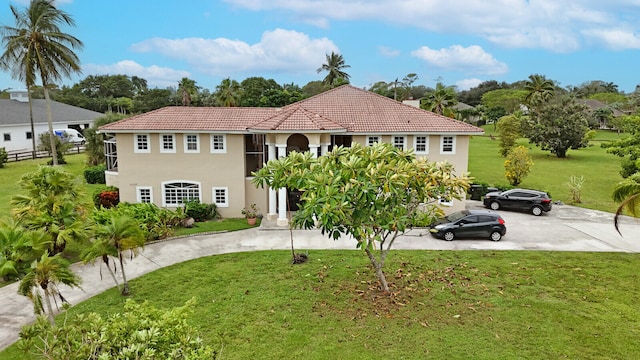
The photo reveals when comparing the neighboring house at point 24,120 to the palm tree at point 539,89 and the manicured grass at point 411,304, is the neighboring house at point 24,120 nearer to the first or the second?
the manicured grass at point 411,304

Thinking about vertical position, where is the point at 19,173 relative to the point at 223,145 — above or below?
below

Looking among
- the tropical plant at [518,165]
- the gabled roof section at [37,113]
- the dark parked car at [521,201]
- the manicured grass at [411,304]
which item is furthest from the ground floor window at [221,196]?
the gabled roof section at [37,113]

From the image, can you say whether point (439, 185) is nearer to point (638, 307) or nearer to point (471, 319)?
point (471, 319)

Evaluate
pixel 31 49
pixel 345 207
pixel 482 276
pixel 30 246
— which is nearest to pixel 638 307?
pixel 482 276

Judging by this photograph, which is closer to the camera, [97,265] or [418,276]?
[418,276]

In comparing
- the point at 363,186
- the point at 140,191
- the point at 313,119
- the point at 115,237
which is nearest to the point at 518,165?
the point at 313,119

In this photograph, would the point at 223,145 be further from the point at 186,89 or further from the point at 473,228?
the point at 186,89
